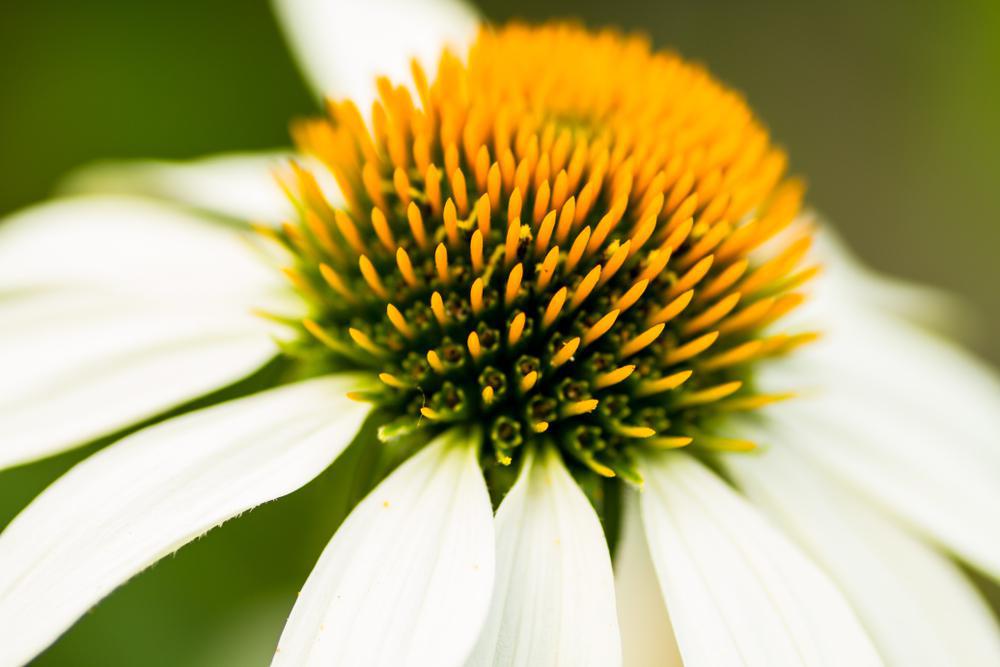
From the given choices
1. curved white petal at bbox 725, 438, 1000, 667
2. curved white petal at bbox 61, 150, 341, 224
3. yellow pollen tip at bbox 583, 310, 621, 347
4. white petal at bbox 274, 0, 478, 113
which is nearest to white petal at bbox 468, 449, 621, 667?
yellow pollen tip at bbox 583, 310, 621, 347

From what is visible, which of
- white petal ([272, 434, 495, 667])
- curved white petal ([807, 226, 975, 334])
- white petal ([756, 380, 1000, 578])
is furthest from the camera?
curved white petal ([807, 226, 975, 334])

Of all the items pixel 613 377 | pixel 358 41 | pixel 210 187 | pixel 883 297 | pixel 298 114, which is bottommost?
pixel 613 377

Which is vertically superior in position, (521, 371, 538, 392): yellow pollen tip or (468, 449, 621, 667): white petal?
(521, 371, 538, 392): yellow pollen tip

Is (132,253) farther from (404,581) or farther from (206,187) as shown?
(404,581)

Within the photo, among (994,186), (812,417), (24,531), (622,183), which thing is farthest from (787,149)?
(24,531)

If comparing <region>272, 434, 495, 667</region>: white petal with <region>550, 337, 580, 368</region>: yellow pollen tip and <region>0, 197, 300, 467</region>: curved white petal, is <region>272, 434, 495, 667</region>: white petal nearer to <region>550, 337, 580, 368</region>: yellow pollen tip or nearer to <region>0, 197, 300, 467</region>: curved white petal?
<region>550, 337, 580, 368</region>: yellow pollen tip

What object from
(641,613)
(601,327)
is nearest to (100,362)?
(601,327)
